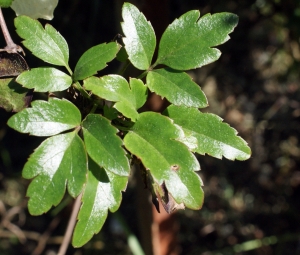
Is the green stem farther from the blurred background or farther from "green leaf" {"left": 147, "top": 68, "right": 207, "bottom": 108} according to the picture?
the blurred background

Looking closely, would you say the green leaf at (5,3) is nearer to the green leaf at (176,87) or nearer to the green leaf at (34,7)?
the green leaf at (34,7)

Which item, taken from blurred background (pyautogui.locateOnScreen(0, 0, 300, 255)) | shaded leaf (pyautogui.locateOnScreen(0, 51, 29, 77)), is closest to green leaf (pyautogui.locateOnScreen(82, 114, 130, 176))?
shaded leaf (pyautogui.locateOnScreen(0, 51, 29, 77))

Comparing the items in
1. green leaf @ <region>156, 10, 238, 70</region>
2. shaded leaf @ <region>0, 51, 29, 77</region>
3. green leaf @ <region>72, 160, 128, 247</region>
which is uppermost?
green leaf @ <region>156, 10, 238, 70</region>

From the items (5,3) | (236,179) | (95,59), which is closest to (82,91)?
(95,59)

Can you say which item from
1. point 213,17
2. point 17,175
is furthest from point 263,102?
point 213,17

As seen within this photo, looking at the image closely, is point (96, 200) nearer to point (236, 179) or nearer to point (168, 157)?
point (168, 157)
